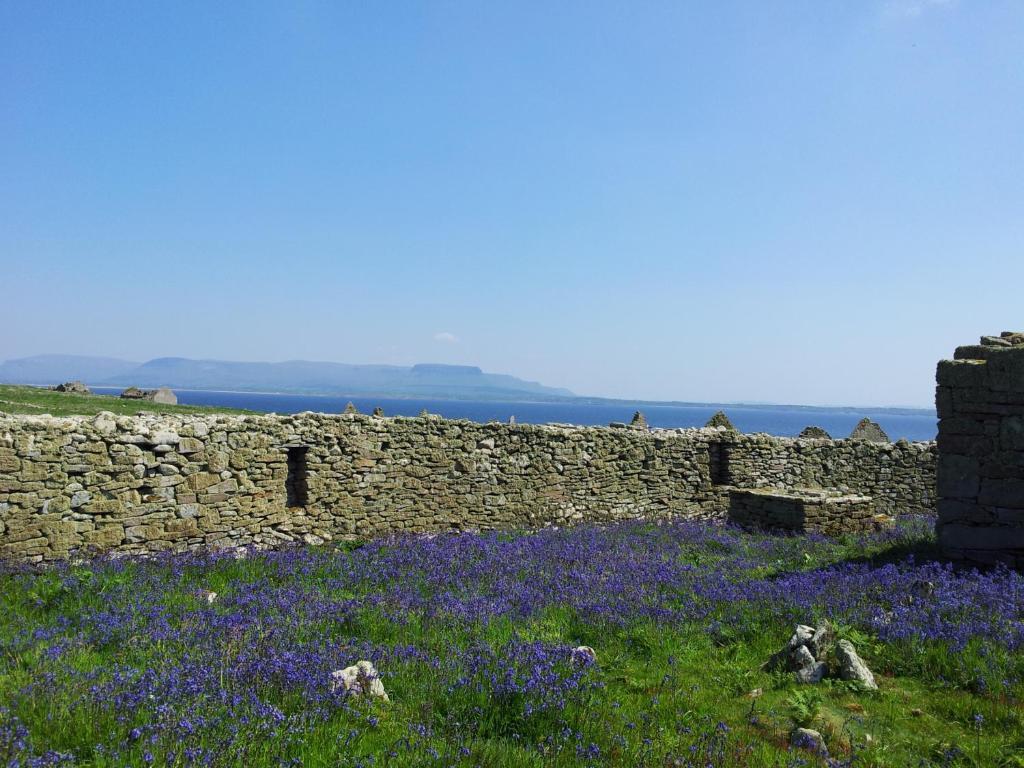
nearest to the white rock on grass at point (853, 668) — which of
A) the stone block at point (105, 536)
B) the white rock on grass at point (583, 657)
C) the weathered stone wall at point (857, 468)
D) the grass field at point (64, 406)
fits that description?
the white rock on grass at point (583, 657)

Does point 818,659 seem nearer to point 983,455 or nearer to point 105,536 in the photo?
point 983,455

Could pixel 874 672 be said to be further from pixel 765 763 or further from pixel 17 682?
pixel 17 682

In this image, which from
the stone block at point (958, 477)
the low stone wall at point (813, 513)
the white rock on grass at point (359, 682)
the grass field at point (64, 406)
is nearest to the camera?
the white rock on grass at point (359, 682)

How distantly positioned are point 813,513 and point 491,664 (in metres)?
10.4

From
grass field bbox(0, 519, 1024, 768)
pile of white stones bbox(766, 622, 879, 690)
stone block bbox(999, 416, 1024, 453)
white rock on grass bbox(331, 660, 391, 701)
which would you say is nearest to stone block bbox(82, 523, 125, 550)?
grass field bbox(0, 519, 1024, 768)

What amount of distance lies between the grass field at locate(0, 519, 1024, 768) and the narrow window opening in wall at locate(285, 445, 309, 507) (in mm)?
2299

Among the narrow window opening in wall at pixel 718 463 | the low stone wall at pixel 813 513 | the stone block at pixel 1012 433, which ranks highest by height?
the stone block at pixel 1012 433

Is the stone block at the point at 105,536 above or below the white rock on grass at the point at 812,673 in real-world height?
above

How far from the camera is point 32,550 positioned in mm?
8547

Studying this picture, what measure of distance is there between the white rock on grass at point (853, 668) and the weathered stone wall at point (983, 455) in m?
4.90

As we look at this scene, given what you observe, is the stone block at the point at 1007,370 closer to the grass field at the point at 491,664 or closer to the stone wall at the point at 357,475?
the grass field at the point at 491,664

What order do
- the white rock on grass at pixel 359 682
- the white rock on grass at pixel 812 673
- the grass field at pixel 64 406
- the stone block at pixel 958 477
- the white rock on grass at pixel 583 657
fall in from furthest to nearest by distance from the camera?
the grass field at pixel 64 406
the stone block at pixel 958 477
the white rock on grass at pixel 812 673
the white rock on grass at pixel 583 657
the white rock on grass at pixel 359 682

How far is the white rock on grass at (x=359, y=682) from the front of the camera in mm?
4778

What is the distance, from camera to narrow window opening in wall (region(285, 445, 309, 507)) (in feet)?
37.9
